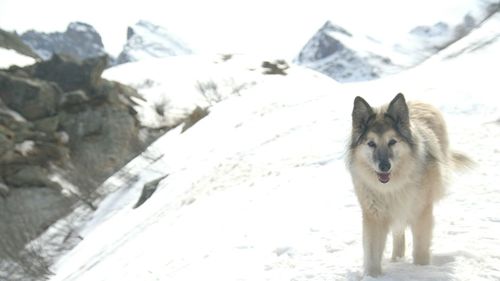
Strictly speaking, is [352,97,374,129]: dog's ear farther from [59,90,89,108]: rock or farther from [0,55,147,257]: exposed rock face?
[59,90,89,108]: rock

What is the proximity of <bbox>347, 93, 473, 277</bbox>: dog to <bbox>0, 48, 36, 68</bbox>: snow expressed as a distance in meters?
51.2

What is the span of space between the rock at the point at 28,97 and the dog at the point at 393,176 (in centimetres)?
3961

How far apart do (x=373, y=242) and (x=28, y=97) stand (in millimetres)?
41301

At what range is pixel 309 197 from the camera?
13.4 m

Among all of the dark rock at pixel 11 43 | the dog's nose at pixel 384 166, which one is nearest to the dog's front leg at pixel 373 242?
the dog's nose at pixel 384 166

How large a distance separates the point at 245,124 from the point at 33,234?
528 inches

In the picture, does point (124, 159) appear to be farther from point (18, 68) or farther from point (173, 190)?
point (173, 190)

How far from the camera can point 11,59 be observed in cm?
5500

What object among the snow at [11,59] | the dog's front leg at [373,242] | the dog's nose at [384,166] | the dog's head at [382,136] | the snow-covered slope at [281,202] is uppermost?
the snow at [11,59]

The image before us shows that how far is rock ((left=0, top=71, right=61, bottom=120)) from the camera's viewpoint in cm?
4234

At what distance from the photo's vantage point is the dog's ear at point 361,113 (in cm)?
707

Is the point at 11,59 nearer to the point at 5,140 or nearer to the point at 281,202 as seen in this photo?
the point at 5,140

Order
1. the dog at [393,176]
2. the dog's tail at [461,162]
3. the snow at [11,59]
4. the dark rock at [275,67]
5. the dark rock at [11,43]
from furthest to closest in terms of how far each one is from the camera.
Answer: the dark rock at [275,67], the dark rock at [11,43], the snow at [11,59], the dog's tail at [461,162], the dog at [393,176]

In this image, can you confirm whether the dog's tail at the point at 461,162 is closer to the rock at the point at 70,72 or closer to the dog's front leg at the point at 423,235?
the dog's front leg at the point at 423,235
